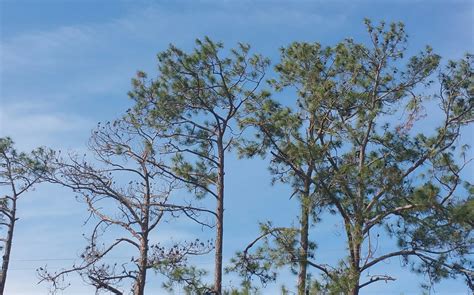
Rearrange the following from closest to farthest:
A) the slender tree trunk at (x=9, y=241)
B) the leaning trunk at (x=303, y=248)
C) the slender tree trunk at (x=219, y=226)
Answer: the leaning trunk at (x=303, y=248)
the slender tree trunk at (x=219, y=226)
the slender tree trunk at (x=9, y=241)

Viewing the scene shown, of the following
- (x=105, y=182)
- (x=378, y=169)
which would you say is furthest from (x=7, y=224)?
(x=378, y=169)

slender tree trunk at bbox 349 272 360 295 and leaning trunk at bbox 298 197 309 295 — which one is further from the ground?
leaning trunk at bbox 298 197 309 295

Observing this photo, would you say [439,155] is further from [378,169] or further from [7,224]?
[7,224]

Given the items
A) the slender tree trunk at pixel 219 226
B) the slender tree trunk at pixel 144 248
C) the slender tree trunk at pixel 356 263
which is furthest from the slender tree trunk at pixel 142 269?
the slender tree trunk at pixel 356 263

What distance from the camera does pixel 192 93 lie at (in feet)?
36.5

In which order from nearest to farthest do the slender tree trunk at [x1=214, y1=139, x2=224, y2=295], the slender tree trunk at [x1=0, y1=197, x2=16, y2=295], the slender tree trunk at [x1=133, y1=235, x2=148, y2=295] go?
1. the slender tree trunk at [x1=214, y1=139, x2=224, y2=295]
2. the slender tree trunk at [x1=133, y1=235, x2=148, y2=295]
3. the slender tree trunk at [x1=0, y1=197, x2=16, y2=295]

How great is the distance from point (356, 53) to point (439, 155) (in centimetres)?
212

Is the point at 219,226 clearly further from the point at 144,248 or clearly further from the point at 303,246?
the point at 303,246

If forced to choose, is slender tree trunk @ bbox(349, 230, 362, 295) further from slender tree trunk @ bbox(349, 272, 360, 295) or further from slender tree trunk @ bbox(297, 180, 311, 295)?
slender tree trunk @ bbox(297, 180, 311, 295)

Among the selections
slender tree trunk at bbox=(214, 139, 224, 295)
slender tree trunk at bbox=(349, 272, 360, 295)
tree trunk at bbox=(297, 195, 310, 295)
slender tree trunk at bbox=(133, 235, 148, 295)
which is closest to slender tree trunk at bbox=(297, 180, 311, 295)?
tree trunk at bbox=(297, 195, 310, 295)

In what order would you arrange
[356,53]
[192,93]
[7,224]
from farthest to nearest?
[7,224] < [192,93] < [356,53]

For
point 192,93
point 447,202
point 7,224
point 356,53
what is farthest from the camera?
point 7,224

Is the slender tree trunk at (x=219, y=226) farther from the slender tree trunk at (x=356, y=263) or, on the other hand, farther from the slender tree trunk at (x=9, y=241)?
the slender tree trunk at (x=9, y=241)

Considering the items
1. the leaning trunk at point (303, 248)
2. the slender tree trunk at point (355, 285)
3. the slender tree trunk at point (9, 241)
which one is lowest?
the slender tree trunk at point (355, 285)
